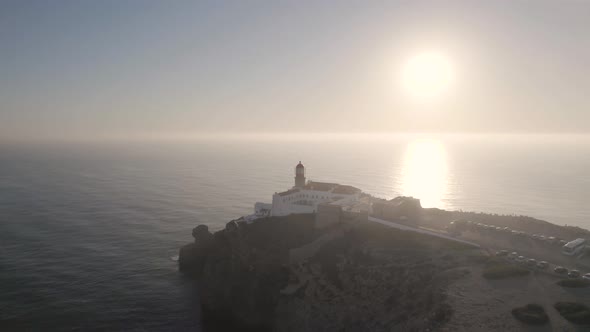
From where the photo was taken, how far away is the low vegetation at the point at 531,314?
18.2 m

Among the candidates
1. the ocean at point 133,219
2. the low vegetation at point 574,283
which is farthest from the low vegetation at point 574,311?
the ocean at point 133,219

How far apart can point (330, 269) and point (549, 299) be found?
14815mm

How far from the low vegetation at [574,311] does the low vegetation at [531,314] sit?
89cm

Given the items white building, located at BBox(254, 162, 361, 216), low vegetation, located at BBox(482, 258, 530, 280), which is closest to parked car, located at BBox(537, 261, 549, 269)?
low vegetation, located at BBox(482, 258, 530, 280)

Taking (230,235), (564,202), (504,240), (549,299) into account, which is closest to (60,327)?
(230,235)

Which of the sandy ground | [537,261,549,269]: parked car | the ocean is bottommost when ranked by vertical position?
the ocean

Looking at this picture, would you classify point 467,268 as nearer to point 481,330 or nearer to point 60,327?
point 481,330

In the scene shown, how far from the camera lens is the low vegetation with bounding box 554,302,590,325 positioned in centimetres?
1778

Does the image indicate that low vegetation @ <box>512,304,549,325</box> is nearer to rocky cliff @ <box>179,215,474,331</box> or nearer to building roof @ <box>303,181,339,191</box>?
rocky cliff @ <box>179,215,474,331</box>

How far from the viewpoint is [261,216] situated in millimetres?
44875

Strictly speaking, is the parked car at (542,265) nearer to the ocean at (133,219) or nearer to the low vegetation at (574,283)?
the low vegetation at (574,283)

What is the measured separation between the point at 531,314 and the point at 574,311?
86.9 inches

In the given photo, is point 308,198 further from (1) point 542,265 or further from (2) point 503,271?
(1) point 542,265

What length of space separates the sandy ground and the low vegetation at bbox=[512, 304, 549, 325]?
0.78 feet
